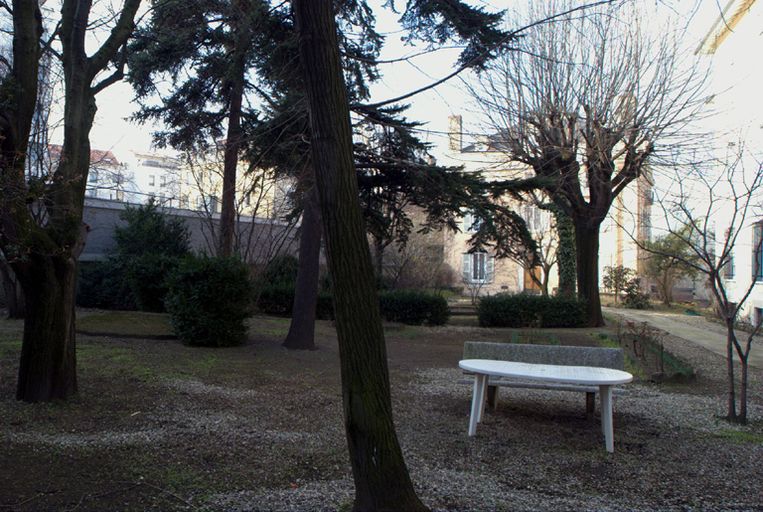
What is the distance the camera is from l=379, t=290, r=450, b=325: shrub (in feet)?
65.1

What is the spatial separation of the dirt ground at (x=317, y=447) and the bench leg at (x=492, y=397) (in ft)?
0.55

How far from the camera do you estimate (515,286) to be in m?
37.5

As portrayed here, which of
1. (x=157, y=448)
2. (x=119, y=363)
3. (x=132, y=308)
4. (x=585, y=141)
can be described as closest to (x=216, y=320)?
(x=119, y=363)

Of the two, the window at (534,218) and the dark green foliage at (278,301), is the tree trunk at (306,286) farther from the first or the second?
the window at (534,218)

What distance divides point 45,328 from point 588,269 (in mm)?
16021

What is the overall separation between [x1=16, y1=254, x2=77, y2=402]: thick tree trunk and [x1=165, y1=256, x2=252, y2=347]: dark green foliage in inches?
210

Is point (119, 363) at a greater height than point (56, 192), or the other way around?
point (56, 192)

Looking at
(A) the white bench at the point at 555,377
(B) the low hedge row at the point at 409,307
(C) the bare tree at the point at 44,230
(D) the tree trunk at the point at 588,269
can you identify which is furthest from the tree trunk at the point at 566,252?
(C) the bare tree at the point at 44,230

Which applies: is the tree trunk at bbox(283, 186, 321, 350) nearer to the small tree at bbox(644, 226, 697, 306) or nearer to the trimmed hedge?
the trimmed hedge

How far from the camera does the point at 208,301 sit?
12.6m

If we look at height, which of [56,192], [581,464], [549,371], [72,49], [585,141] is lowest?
[581,464]

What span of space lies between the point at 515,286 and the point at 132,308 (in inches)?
902

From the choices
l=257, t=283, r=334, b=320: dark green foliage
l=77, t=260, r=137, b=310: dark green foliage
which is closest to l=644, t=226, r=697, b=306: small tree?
l=257, t=283, r=334, b=320: dark green foliage

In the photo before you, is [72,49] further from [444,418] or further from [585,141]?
[585,141]
